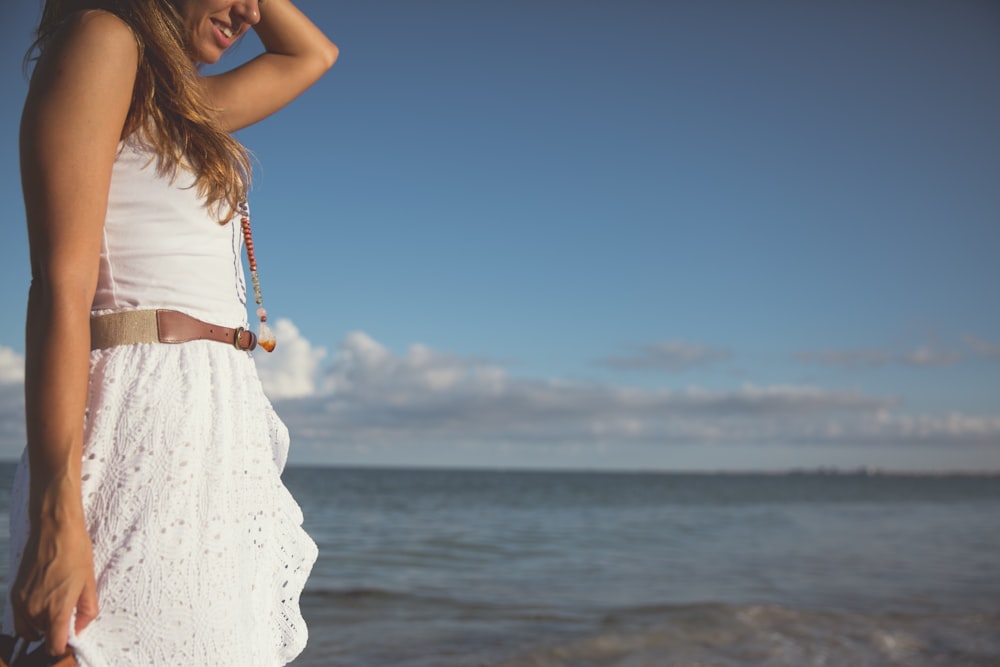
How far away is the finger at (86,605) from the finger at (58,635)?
3cm

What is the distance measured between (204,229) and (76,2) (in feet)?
1.40

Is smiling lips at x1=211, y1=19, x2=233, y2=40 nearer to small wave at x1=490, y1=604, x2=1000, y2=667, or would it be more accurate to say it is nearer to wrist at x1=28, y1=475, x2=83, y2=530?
wrist at x1=28, y1=475, x2=83, y2=530

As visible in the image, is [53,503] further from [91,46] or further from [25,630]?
[91,46]

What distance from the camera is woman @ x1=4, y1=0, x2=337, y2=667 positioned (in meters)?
1.10

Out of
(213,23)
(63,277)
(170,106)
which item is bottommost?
(63,277)

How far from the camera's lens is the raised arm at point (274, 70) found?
5.34 ft

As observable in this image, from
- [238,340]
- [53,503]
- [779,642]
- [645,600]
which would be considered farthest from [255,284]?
[645,600]

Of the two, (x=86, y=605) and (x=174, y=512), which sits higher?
(x=174, y=512)

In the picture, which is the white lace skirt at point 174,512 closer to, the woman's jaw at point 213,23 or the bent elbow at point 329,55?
the woman's jaw at point 213,23

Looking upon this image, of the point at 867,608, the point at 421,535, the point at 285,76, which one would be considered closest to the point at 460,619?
the point at 867,608

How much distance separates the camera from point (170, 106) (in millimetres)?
1303

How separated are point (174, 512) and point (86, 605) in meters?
0.16

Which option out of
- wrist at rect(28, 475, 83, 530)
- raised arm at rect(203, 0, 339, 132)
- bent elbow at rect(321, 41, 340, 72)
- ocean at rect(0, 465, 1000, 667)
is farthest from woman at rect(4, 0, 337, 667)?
ocean at rect(0, 465, 1000, 667)

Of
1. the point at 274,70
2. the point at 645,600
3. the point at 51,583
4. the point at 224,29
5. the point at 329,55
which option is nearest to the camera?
the point at 51,583
